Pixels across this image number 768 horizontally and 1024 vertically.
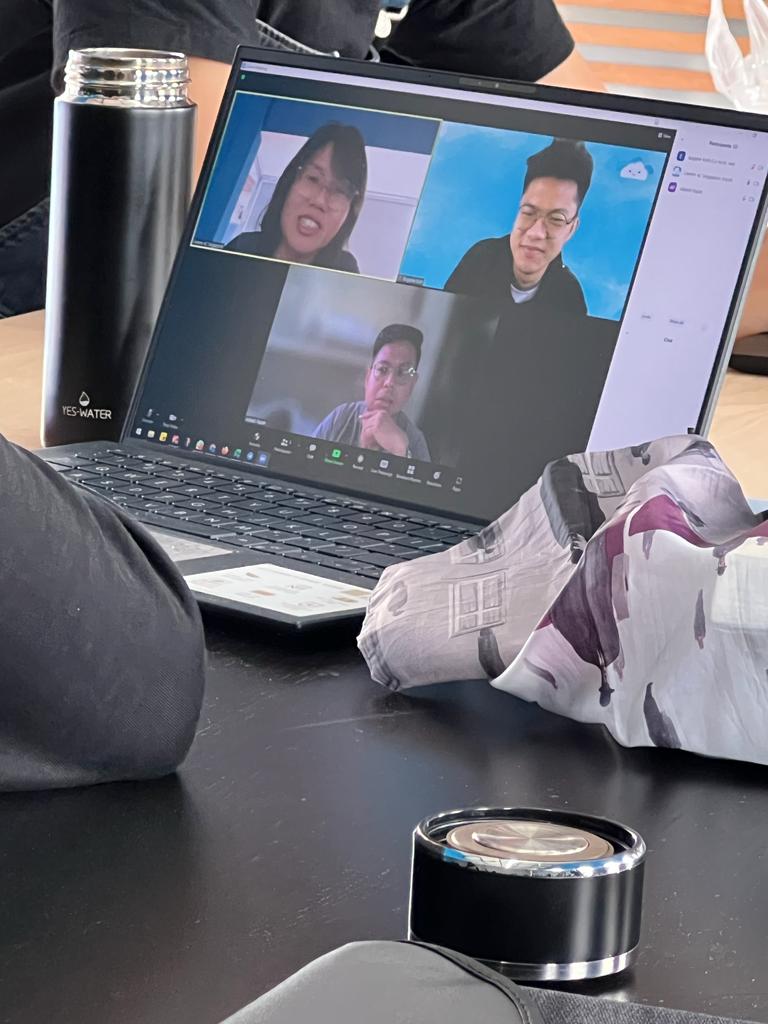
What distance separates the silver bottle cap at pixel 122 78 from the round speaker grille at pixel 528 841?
0.64m

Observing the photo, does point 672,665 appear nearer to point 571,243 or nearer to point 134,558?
point 134,558

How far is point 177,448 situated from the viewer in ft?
2.87

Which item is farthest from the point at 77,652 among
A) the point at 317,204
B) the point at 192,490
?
the point at 317,204

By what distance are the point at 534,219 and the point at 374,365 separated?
11cm

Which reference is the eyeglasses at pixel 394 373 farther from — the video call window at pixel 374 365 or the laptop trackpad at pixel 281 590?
the laptop trackpad at pixel 281 590

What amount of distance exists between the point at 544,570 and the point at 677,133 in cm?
31

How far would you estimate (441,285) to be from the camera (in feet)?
2.72

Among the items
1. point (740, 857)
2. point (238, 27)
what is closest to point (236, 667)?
point (740, 857)

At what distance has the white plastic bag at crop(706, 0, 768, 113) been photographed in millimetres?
1522

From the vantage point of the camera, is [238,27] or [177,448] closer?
[177,448]

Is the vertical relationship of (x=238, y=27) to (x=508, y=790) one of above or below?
above

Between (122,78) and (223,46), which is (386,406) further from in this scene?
(223,46)

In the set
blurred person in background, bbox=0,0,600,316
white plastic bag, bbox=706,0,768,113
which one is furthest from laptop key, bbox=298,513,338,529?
white plastic bag, bbox=706,0,768,113

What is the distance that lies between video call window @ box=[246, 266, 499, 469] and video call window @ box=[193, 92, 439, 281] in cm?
2
